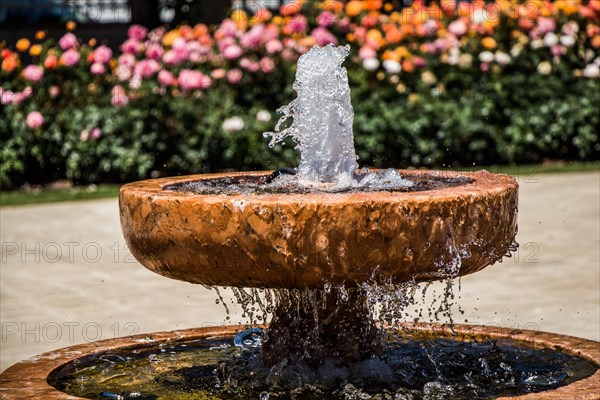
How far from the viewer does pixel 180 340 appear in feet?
14.9

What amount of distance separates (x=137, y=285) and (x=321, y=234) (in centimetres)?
385

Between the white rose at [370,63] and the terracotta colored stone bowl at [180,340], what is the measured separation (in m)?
7.54

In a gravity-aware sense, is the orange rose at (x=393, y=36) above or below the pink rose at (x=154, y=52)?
above

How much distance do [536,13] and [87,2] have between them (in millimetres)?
8675

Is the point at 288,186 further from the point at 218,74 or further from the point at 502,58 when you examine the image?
the point at 502,58

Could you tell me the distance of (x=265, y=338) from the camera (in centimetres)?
394

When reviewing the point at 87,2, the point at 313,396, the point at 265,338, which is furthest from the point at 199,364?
the point at 87,2

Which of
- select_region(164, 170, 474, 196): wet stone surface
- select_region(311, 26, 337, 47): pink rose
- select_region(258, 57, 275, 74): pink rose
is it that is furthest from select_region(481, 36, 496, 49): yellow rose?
select_region(164, 170, 474, 196): wet stone surface

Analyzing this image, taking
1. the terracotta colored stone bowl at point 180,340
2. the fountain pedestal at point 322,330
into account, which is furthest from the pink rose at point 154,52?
the fountain pedestal at point 322,330

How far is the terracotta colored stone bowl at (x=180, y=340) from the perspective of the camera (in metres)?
3.39

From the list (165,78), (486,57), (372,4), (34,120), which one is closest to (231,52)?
(165,78)

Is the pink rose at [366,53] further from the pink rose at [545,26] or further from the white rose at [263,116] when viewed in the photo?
the pink rose at [545,26]

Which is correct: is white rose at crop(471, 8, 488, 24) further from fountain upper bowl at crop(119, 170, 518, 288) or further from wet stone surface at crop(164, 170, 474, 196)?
fountain upper bowl at crop(119, 170, 518, 288)

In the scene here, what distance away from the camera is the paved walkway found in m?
5.75
